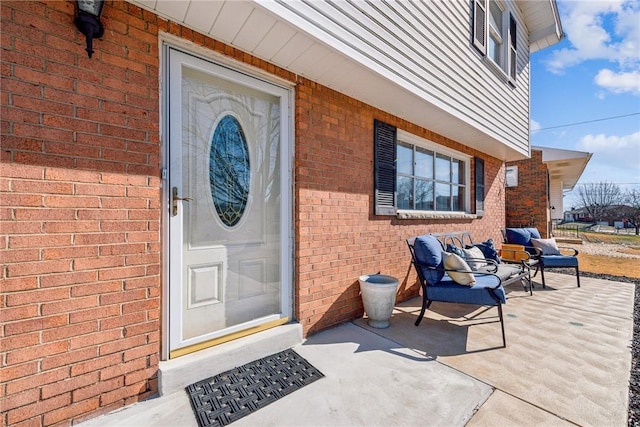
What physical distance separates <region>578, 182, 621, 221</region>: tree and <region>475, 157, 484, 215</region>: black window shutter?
41.7 m

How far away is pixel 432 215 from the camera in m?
4.50

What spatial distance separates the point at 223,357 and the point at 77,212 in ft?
4.68

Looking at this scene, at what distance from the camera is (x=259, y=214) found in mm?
2602

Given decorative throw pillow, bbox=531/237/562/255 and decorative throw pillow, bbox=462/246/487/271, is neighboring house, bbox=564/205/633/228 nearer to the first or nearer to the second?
decorative throw pillow, bbox=531/237/562/255

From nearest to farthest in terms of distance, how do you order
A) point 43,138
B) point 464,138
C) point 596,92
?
point 43,138 → point 464,138 → point 596,92

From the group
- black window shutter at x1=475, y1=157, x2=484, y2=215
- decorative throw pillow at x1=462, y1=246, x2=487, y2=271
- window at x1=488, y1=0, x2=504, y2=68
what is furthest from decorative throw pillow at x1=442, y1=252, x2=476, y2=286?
window at x1=488, y1=0, x2=504, y2=68

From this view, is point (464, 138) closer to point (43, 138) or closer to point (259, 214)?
point (259, 214)

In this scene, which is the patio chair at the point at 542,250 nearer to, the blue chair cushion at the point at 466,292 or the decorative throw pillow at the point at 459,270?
the blue chair cushion at the point at 466,292

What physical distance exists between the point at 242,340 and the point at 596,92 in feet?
54.2

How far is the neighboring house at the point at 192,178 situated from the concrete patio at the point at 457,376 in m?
0.43

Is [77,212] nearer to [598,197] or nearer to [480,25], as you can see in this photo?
[480,25]

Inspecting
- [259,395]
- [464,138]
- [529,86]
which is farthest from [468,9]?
[259,395]

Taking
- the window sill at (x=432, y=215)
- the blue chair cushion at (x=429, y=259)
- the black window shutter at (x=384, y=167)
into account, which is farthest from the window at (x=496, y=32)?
the blue chair cushion at (x=429, y=259)

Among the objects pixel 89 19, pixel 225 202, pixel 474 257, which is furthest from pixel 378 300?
pixel 89 19
